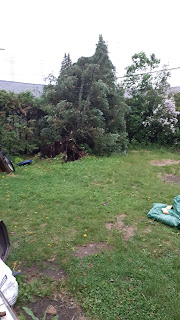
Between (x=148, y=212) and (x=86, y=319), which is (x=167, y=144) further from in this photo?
(x=86, y=319)

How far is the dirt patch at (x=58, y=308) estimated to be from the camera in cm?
203

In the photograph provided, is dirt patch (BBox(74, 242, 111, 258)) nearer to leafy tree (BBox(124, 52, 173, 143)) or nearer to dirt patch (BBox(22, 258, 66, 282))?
dirt patch (BBox(22, 258, 66, 282))

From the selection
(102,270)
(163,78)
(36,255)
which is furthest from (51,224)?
(163,78)

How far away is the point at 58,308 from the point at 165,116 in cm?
974

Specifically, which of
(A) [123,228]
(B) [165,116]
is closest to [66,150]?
(A) [123,228]

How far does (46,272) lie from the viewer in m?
2.57

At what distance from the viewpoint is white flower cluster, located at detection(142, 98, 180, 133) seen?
10102 mm

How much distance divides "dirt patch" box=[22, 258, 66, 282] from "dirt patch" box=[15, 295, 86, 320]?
0.30 m

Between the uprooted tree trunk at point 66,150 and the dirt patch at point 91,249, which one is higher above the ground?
the uprooted tree trunk at point 66,150

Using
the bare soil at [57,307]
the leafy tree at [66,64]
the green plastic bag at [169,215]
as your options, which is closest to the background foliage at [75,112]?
the leafy tree at [66,64]

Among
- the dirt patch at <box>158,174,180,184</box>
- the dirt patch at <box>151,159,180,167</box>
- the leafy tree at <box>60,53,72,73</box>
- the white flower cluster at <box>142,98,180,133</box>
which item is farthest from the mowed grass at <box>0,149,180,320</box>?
→ the leafy tree at <box>60,53,72,73</box>

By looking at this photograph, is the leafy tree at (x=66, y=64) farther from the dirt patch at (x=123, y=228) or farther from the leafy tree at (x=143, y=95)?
the dirt patch at (x=123, y=228)

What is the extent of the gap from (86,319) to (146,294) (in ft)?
2.13

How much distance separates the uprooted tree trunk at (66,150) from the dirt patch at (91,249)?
15.7ft
